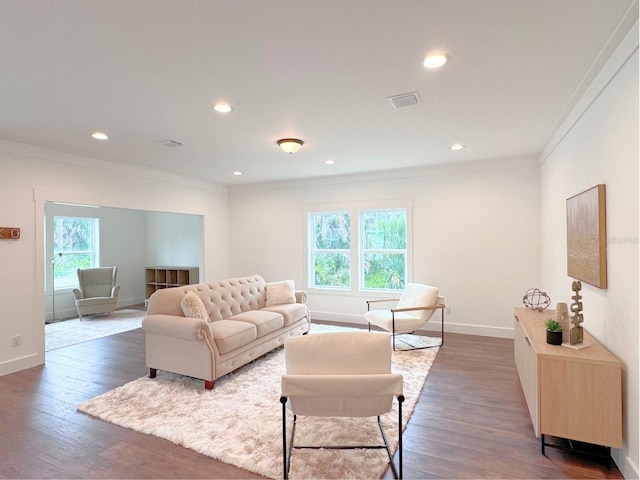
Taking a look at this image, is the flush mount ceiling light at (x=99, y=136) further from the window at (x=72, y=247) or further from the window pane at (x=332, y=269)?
the window at (x=72, y=247)

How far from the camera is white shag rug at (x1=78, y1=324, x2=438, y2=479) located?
221 cm

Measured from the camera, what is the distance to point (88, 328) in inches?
229

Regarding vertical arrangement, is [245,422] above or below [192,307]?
below

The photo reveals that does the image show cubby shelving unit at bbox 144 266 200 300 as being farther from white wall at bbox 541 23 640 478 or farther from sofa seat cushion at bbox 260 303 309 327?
white wall at bbox 541 23 640 478

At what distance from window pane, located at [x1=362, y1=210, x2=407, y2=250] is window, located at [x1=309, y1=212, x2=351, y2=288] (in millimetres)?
345

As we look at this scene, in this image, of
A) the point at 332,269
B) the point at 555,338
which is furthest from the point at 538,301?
the point at 332,269

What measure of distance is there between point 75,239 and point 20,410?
524 cm

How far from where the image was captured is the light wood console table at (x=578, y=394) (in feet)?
6.74

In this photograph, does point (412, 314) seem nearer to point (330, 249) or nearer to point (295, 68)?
point (330, 249)

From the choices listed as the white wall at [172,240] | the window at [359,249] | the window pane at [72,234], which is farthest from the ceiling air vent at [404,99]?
the window pane at [72,234]

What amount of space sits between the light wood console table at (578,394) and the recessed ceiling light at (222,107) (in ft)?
9.85

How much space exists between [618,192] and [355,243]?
4.09m

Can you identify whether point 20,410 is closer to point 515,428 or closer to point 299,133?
point 299,133

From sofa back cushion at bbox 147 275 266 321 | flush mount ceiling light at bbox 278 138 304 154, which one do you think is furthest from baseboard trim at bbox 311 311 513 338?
flush mount ceiling light at bbox 278 138 304 154
